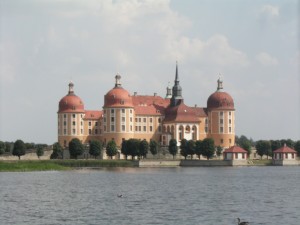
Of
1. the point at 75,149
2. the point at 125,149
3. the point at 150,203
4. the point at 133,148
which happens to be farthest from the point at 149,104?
the point at 150,203

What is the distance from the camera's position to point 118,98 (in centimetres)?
16488

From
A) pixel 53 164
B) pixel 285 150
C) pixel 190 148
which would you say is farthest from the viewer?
pixel 285 150

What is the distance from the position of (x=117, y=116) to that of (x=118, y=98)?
11.8ft

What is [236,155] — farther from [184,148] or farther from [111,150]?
[111,150]

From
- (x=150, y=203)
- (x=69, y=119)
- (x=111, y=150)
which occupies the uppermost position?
(x=69, y=119)

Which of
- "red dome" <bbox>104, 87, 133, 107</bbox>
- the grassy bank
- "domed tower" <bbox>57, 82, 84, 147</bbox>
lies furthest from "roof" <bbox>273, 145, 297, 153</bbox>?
"domed tower" <bbox>57, 82, 84, 147</bbox>

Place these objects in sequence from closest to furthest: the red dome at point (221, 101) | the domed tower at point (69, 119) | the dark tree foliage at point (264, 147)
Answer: the dark tree foliage at point (264, 147) < the domed tower at point (69, 119) < the red dome at point (221, 101)

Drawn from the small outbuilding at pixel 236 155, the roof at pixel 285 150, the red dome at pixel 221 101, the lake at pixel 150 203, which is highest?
the red dome at pixel 221 101

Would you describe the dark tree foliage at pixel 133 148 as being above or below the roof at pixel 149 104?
below

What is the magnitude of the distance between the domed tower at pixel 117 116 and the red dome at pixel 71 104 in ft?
20.3

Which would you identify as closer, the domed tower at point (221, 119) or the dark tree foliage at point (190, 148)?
the dark tree foliage at point (190, 148)

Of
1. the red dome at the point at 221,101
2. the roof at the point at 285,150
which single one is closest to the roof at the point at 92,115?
the red dome at the point at 221,101

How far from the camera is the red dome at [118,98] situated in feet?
541

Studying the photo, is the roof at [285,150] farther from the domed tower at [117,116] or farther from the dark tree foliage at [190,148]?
the domed tower at [117,116]
